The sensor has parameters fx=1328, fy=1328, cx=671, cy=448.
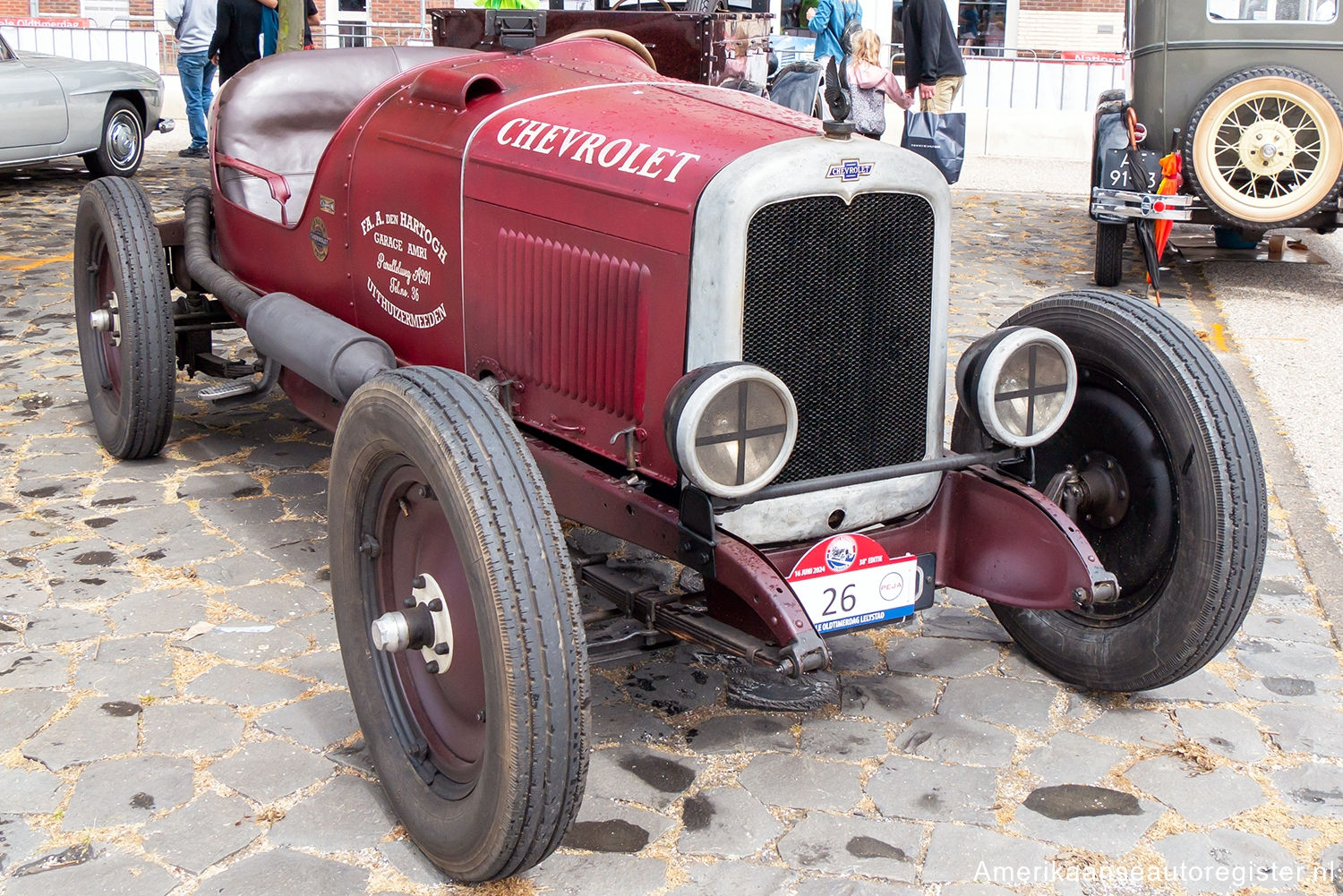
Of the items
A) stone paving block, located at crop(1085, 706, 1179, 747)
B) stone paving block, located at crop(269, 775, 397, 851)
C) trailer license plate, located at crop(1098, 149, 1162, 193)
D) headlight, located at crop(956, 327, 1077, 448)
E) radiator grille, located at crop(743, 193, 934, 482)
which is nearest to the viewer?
stone paving block, located at crop(269, 775, 397, 851)

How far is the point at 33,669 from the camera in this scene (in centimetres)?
351

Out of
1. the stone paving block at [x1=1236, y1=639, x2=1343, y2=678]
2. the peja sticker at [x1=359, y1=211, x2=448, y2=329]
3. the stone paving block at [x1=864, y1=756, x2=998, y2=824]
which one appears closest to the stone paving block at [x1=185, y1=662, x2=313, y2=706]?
the peja sticker at [x1=359, y1=211, x2=448, y2=329]

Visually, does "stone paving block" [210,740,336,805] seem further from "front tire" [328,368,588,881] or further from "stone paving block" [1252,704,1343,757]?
"stone paving block" [1252,704,1343,757]

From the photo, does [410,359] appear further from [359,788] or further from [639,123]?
[359,788]

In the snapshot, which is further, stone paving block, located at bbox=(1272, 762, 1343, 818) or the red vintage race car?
stone paving block, located at bbox=(1272, 762, 1343, 818)

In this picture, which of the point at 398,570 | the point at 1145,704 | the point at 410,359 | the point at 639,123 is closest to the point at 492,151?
the point at 639,123

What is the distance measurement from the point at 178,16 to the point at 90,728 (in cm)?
1150

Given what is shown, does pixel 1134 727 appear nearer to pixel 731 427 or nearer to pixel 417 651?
pixel 731 427

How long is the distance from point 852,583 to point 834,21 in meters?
10.0

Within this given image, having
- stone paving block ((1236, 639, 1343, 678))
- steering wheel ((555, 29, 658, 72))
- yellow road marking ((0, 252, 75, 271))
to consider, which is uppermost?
steering wheel ((555, 29, 658, 72))

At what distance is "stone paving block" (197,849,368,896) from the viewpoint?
2645 millimetres

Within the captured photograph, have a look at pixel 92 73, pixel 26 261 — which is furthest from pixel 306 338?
pixel 92 73

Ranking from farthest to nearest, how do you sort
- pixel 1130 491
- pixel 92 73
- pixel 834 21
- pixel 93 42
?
1. pixel 93 42
2. pixel 834 21
3. pixel 92 73
4. pixel 1130 491

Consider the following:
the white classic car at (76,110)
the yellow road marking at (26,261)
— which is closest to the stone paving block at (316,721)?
the yellow road marking at (26,261)
